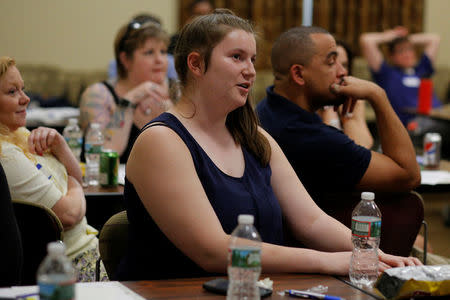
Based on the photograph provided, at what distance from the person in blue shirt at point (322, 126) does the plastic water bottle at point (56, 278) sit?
5.14 ft

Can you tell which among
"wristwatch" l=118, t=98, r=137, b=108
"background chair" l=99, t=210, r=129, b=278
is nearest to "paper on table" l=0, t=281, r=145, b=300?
"background chair" l=99, t=210, r=129, b=278

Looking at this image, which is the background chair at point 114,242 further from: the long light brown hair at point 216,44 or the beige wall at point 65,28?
the beige wall at point 65,28

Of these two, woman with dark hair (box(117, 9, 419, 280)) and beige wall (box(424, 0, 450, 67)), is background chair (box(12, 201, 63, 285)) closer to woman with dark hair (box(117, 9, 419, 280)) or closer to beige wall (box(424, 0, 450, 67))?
woman with dark hair (box(117, 9, 419, 280))

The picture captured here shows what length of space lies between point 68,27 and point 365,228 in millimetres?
6575

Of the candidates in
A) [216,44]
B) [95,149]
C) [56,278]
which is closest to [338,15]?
[95,149]

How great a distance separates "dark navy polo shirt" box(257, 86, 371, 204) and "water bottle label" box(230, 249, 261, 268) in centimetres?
127

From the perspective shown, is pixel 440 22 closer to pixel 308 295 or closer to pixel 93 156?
pixel 93 156

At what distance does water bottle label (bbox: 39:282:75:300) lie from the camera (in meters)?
1.23

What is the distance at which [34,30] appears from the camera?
7.68m

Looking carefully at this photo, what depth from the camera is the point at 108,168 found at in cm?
301

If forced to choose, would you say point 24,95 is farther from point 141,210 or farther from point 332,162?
point 332,162

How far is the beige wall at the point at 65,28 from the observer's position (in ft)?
25.0

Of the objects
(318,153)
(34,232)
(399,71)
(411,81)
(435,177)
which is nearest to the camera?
(34,232)

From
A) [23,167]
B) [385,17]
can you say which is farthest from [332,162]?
[385,17]
